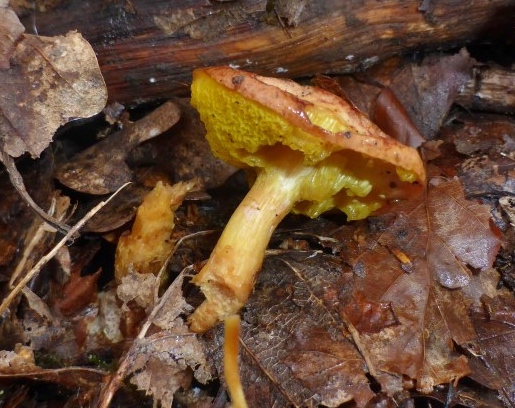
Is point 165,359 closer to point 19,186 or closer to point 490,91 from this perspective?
point 19,186

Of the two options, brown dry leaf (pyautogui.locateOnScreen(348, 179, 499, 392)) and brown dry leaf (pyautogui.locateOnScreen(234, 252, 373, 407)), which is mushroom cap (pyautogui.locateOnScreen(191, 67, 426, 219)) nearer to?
brown dry leaf (pyautogui.locateOnScreen(348, 179, 499, 392))

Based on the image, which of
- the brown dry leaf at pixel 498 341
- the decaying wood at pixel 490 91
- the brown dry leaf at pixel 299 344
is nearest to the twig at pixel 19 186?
the brown dry leaf at pixel 299 344

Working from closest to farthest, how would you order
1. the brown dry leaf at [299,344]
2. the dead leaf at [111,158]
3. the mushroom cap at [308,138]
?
1. the mushroom cap at [308,138]
2. the brown dry leaf at [299,344]
3. the dead leaf at [111,158]

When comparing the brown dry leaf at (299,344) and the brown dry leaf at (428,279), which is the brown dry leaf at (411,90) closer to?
the brown dry leaf at (428,279)

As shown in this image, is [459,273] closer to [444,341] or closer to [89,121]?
[444,341]

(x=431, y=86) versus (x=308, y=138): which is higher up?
(x=308, y=138)

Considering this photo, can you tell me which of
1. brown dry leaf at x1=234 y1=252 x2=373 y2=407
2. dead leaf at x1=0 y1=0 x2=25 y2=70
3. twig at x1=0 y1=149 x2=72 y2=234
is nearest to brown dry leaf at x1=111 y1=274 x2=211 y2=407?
brown dry leaf at x1=234 y1=252 x2=373 y2=407

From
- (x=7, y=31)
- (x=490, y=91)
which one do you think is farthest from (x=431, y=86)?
(x=7, y=31)
